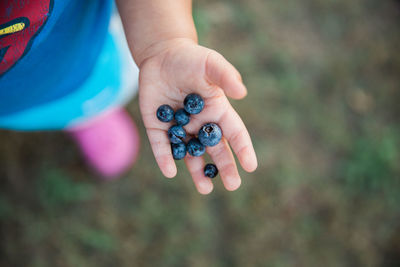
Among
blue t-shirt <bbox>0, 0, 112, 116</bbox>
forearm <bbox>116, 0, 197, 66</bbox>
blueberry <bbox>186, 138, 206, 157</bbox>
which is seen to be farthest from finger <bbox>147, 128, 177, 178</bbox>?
blue t-shirt <bbox>0, 0, 112, 116</bbox>

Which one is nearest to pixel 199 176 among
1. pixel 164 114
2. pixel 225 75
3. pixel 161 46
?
pixel 164 114

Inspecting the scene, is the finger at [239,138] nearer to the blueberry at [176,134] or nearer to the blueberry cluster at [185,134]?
the blueberry cluster at [185,134]

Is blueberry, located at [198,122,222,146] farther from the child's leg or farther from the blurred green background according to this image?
the child's leg

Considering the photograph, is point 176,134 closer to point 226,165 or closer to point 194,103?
point 194,103

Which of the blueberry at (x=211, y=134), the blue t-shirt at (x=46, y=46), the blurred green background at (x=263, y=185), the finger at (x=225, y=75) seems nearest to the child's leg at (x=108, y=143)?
the blurred green background at (x=263, y=185)

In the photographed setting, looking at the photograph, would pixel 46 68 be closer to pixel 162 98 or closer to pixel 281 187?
pixel 162 98

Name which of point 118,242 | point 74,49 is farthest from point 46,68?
point 118,242

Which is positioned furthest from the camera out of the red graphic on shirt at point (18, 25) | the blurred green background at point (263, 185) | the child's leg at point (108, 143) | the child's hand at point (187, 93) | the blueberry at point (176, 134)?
the child's leg at point (108, 143)
